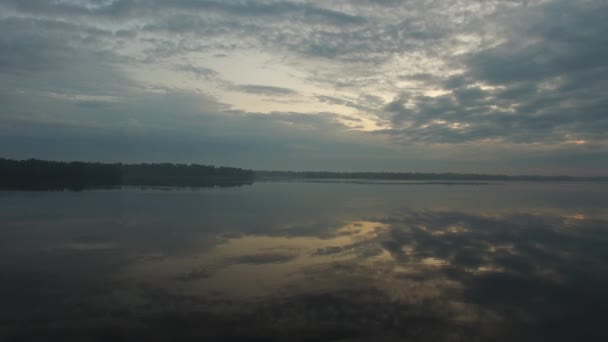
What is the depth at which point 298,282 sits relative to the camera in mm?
12180

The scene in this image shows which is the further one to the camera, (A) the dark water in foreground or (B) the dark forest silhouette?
(B) the dark forest silhouette

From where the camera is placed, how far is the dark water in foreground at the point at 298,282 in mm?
8773

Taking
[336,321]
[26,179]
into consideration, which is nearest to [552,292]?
[336,321]

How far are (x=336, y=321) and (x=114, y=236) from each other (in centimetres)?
1454

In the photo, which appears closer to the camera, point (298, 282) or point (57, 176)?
point (298, 282)

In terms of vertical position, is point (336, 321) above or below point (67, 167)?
below

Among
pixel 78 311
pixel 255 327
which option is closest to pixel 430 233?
pixel 255 327

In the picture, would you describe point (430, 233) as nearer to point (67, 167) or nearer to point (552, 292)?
point (552, 292)

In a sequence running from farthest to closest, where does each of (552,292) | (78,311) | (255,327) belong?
(552,292) < (78,311) < (255,327)

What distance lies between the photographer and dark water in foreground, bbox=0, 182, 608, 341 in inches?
345

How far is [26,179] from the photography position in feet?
220

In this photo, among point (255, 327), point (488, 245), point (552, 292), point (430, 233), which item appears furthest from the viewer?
point (430, 233)

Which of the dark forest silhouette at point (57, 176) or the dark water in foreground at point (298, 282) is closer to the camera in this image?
the dark water in foreground at point (298, 282)

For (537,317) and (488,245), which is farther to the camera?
(488,245)
